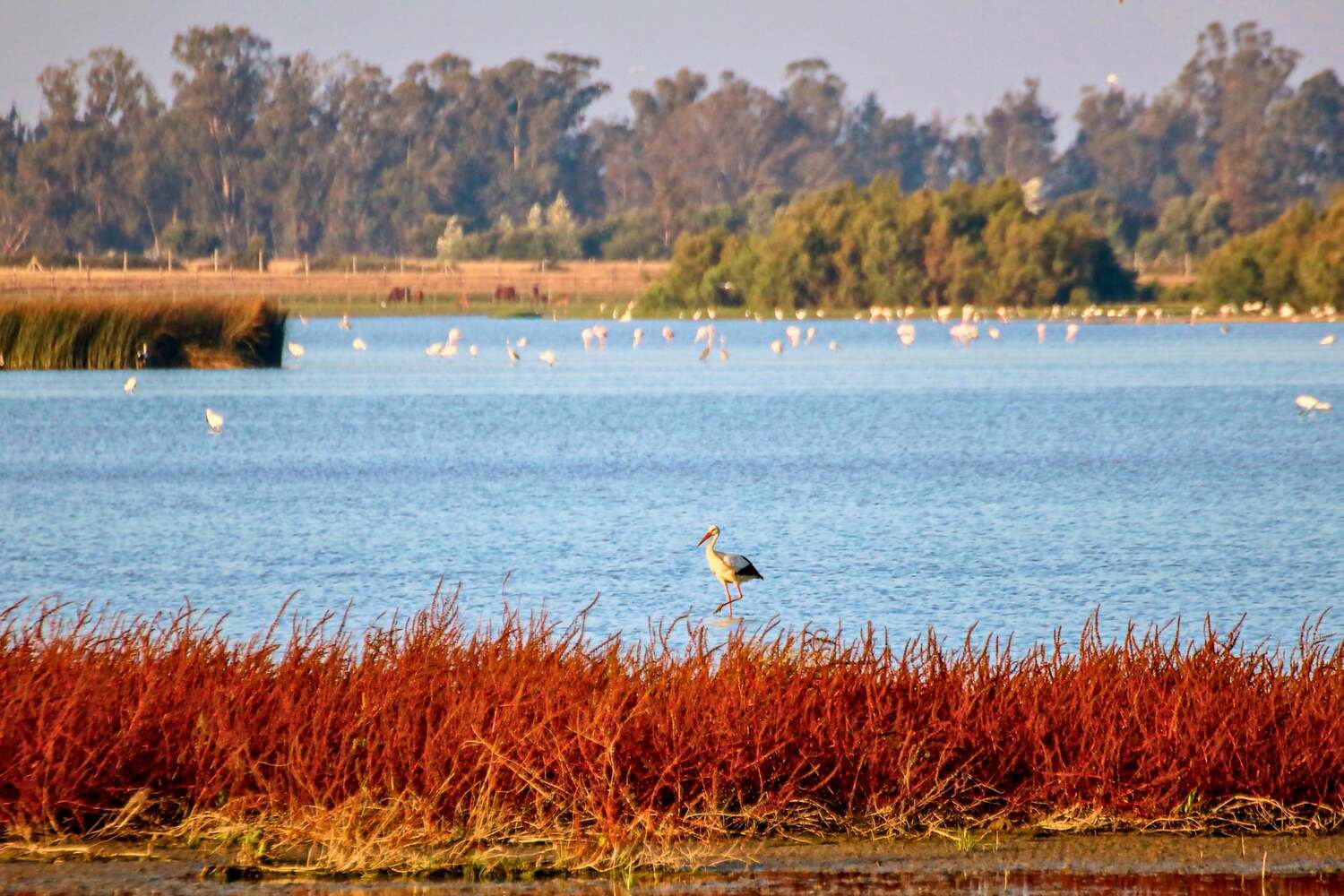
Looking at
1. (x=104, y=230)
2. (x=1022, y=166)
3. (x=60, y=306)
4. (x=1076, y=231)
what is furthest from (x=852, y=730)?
(x=1022, y=166)

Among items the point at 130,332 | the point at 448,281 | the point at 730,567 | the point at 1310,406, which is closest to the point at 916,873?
the point at 730,567

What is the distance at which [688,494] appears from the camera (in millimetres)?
25562

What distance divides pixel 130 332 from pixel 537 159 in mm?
103992

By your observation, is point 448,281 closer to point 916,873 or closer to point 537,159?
point 537,159

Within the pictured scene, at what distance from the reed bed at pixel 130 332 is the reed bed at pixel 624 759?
41267 mm

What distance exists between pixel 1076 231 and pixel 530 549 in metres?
78.0

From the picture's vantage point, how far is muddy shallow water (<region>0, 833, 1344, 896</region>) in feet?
23.2

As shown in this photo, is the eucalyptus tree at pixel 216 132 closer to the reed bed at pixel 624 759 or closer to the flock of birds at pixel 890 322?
the flock of birds at pixel 890 322

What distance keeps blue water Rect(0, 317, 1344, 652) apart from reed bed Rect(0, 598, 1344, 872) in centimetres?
274

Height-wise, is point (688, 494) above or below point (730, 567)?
below

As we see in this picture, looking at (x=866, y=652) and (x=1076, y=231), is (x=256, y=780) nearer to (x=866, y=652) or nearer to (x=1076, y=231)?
(x=866, y=652)

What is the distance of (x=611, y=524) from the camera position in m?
21.8

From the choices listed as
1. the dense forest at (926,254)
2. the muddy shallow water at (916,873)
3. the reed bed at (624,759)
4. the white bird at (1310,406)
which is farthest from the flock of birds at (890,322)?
the muddy shallow water at (916,873)

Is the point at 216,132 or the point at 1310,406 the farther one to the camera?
the point at 216,132
